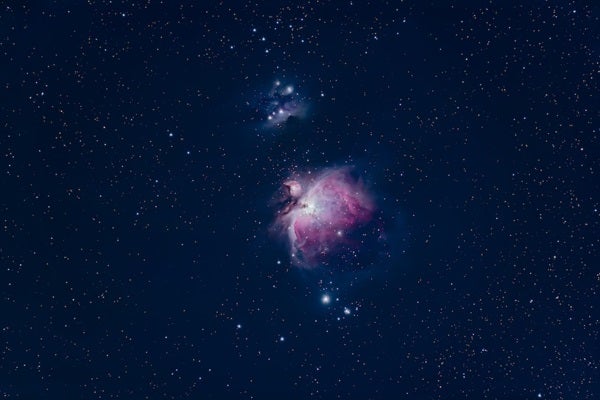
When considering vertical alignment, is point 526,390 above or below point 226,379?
below

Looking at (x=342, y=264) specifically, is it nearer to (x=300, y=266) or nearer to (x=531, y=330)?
(x=300, y=266)

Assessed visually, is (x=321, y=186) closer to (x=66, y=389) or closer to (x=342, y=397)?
(x=342, y=397)

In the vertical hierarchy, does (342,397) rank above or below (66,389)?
below

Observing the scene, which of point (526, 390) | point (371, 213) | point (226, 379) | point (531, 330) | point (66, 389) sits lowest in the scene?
point (526, 390)

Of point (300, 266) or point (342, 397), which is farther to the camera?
point (342, 397)

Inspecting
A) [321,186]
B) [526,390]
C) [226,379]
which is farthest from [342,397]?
[321,186]

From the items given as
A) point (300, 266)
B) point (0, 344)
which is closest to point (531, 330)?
point (300, 266)
